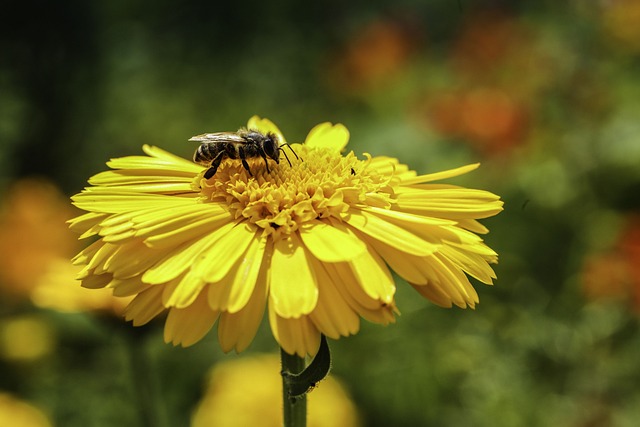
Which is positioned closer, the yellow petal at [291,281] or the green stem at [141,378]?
the yellow petal at [291,281]

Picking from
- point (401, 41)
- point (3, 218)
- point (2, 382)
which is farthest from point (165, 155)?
point (401, 41)

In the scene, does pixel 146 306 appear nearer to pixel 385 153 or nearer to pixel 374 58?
pixel 385 153

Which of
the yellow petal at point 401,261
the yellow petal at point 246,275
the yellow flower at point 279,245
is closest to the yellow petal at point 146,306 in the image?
the yellow flower at point 279,245

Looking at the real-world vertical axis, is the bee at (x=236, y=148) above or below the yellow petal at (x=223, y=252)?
above

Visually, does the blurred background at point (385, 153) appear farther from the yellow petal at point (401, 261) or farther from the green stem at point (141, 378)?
the yellow petal at point (401, 261)

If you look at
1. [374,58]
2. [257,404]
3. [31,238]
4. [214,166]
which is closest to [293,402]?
[214,166]

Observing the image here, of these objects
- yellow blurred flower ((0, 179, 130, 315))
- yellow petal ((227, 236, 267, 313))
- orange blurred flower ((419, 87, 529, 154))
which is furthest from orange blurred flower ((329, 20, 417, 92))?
yellow petal ((227, 236, 267, 313))
